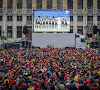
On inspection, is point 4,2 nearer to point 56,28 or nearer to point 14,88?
Result: point 56,28

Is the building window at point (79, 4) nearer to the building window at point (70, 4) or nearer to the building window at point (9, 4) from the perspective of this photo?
the building window at point (70, 4)

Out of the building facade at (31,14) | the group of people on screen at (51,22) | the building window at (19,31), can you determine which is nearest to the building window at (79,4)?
the building facade at (31,14)

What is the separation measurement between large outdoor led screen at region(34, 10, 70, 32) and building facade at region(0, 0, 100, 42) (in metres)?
4.07

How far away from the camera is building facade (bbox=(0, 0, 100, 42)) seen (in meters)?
61.2

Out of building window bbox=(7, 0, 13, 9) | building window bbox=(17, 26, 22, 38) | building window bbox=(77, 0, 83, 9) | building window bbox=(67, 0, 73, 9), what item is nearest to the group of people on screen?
building window bbox=(67, 0, 73, 9)

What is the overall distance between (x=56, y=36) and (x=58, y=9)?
13.6 metres

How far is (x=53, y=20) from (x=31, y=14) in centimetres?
711

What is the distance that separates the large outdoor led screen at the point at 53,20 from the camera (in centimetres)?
5703

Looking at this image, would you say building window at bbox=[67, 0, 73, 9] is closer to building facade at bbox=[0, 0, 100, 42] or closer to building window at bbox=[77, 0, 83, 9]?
building facade at bbox=[0, 0, 100, 42]

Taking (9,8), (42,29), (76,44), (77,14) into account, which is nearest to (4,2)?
(9,8)

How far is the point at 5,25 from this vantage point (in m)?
61.2

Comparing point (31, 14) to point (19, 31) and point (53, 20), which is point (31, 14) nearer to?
point (19, 31)

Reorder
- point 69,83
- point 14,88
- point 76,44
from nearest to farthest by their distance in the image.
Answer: point 14,88 < point 69,83 < point 76,44

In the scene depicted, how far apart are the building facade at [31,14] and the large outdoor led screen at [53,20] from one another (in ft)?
13.4
